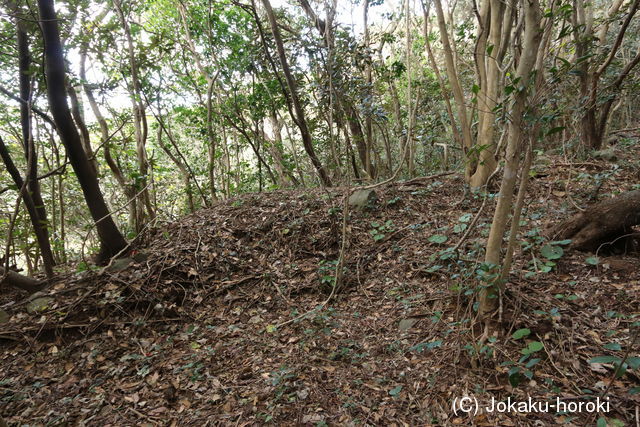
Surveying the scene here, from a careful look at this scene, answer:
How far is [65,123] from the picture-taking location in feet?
12.9

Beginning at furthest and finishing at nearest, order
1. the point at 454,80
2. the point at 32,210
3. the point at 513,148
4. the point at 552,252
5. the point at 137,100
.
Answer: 1. the point at 137,100
2. the point at 454,80
3. the point at 32,210
4. the point at 552,252
5. the point at 513,148

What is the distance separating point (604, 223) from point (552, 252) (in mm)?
666

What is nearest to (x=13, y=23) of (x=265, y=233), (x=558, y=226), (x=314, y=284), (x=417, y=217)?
(x=265, y=233)

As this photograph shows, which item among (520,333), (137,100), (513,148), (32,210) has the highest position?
(137,100)

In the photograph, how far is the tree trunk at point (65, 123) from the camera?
12.2ft

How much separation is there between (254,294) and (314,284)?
0.83 m

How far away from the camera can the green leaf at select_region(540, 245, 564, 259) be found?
3227 mm

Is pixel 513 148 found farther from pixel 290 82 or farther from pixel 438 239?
pixel 290 82

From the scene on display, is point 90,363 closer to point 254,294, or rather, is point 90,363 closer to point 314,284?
point 254,294

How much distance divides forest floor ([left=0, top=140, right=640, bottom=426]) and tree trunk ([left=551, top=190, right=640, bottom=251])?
19 cm

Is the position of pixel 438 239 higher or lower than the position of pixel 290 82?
lower


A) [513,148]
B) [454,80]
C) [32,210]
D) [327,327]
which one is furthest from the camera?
[454,80]

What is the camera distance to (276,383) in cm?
285

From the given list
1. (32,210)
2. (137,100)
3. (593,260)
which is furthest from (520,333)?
(137,100)
